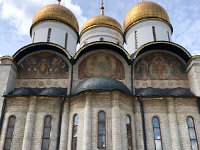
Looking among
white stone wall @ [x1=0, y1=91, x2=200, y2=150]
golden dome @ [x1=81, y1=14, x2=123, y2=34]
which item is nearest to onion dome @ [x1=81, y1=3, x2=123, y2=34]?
golden dome @ [x1=81, y1=14, x2=123, y2=34]

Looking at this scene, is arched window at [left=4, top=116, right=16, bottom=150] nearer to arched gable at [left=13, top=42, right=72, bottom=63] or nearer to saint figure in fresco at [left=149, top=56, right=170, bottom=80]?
arched gable at [left=13, top=42, right=72, bottom=63]

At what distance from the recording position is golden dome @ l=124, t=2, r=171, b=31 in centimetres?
1534

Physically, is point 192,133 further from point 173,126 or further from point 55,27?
point 55,27

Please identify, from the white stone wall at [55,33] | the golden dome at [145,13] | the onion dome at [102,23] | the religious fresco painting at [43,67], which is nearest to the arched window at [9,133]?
the religious fresco painting at [43,67]

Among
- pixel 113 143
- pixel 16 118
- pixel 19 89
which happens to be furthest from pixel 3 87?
pixel 113 143

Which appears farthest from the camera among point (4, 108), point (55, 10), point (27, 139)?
point (55, 10)

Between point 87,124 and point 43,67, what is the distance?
13.2 ft

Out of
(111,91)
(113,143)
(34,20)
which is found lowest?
(113,143)

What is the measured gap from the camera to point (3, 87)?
11.6 m

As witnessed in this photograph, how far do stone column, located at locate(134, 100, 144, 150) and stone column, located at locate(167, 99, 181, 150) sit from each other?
1162 millimetres

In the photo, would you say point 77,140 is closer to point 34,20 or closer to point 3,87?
point 3,87

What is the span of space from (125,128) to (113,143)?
878 mm

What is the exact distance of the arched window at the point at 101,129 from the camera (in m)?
9.78

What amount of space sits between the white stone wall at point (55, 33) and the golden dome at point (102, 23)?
6.03 feet
